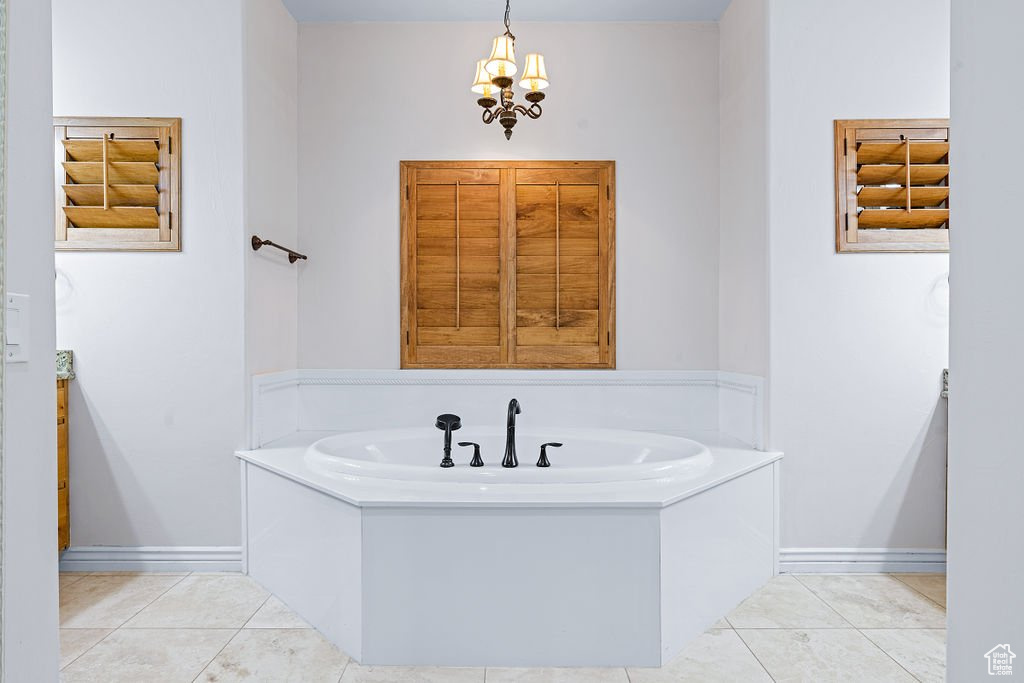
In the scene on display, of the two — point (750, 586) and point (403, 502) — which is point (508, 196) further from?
point (750, 586)

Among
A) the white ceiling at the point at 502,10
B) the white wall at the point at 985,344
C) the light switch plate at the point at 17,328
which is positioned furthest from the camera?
the white ceiling at the point at 502,10

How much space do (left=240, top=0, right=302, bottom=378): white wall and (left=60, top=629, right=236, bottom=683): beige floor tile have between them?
3.49 feet

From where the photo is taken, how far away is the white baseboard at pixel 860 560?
9.00ft

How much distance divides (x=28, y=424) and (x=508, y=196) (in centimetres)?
248

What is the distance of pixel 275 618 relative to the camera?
2330 mm

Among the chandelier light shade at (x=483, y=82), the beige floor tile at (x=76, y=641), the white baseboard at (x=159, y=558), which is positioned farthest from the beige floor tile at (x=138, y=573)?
the chandelier light shade at (x=483, y=82)

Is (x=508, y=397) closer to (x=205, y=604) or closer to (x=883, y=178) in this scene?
(x=205, y=604)

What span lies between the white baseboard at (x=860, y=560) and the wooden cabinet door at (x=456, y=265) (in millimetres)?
1556

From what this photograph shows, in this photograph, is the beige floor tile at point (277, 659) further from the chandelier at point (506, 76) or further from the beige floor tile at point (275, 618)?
the chandelier at point (506, 76)

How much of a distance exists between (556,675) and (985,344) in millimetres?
1507

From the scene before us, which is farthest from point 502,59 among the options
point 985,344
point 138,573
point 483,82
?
point 138,573

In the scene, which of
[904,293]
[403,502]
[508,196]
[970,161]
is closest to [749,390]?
[904,293]

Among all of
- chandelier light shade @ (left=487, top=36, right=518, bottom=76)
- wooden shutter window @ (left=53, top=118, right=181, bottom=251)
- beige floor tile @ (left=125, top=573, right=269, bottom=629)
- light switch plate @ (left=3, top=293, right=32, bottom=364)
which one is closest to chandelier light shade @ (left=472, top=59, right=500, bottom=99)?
chandelier light shade @ (left=487, top=36, right=518, bottom=76)

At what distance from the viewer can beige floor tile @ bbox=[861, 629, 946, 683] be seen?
195 cm
